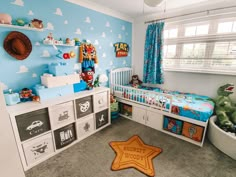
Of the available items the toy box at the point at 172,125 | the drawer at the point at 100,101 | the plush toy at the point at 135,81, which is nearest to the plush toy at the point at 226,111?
the toy box at the point at 172,125

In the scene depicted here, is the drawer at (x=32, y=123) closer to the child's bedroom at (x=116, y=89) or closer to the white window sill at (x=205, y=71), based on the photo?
the child's bedroom at (x=116, y=89)

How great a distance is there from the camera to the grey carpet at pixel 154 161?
156 centimetres

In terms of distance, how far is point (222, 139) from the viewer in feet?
6.07

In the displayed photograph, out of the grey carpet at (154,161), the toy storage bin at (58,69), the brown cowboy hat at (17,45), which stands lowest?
the grey carpet at (154,161)

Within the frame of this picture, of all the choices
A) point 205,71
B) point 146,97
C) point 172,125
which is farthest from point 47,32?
point 205,71

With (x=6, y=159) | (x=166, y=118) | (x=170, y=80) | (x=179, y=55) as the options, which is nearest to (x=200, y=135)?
(x=166, y=118)

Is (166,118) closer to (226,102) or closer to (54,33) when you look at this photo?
(226,102)

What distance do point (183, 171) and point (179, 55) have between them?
86.2 inches

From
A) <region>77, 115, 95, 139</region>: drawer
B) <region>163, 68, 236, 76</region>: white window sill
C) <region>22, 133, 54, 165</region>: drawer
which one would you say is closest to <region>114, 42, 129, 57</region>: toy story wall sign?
<region>163, 68, 236, 76</region>: white window sill

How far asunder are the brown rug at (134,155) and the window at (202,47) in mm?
1774

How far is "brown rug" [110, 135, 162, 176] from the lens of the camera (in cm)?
165

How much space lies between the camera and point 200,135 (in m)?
2.00

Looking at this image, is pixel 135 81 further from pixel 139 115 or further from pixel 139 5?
pixel 139 5

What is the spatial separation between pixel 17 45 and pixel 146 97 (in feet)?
6.96
